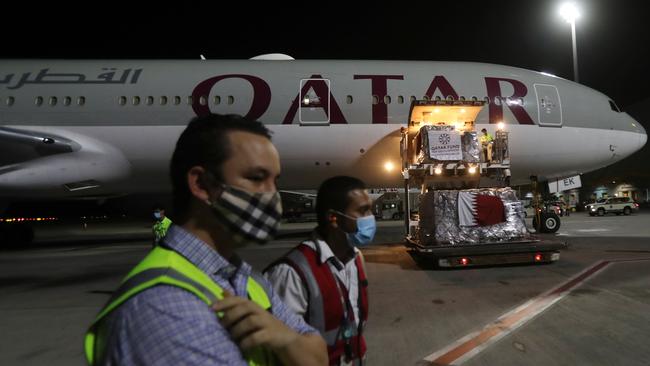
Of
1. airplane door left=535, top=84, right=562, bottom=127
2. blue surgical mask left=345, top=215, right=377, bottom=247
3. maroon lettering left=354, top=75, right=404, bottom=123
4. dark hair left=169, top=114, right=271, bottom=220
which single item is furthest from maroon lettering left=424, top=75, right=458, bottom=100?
dark hair left=169, top=114, right=271, bottom=220

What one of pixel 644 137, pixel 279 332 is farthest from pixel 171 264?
pixel 644 137

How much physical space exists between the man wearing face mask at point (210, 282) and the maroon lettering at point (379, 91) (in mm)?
9492

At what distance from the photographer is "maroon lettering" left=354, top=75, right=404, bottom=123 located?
10461 mm

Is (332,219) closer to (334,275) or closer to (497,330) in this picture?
(334,275)

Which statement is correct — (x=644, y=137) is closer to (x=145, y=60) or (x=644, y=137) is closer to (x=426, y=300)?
(x=426, y=300)

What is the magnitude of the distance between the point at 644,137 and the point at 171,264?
14437 mm

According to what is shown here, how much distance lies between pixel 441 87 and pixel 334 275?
971 cm

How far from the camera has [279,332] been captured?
97cm

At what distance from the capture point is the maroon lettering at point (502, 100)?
34.6 feet

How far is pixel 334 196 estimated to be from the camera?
2346mm

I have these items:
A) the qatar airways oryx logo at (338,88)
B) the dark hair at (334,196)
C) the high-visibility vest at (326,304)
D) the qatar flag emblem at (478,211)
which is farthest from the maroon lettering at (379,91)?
the high-visibility vest at (326,304)

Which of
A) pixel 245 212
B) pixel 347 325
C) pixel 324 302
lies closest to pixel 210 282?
pixel 245 212

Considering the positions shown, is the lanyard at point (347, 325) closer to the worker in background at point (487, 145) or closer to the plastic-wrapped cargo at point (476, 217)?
the plastic-wrapped cargo at point (476, 217)

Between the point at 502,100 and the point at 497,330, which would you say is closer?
the point at 497,330
